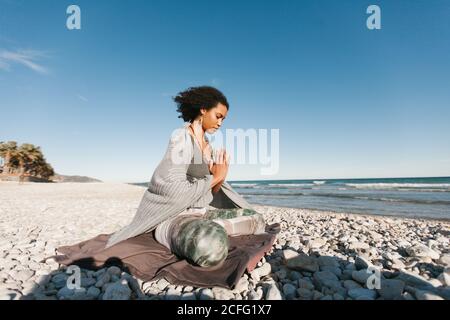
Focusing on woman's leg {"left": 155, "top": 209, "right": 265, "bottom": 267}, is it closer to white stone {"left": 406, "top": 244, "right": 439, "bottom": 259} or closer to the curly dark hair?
the curly dark hair

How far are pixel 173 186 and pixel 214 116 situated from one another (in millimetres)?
1359

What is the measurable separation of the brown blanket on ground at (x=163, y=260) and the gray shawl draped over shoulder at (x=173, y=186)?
0.72 feet

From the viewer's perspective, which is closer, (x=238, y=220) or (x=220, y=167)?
(x=220, y=167)

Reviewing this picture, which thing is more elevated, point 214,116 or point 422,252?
point 214,116

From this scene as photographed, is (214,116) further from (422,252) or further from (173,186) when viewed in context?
(422,252)

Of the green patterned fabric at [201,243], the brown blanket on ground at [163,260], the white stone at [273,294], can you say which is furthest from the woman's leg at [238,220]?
the white stone at [273,294]

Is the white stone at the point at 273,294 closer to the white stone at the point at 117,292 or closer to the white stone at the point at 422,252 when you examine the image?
the white stone at the point at 117,292

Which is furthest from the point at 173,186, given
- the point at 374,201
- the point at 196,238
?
the point at 374,201

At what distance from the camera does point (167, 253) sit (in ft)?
9.93

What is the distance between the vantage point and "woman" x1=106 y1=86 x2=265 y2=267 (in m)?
2.61

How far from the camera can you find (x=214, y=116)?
381 cm

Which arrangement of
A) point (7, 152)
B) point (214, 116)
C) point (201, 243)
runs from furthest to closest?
1. point (7, 152)
2. point (214, 116)
3. point (201, 243)
